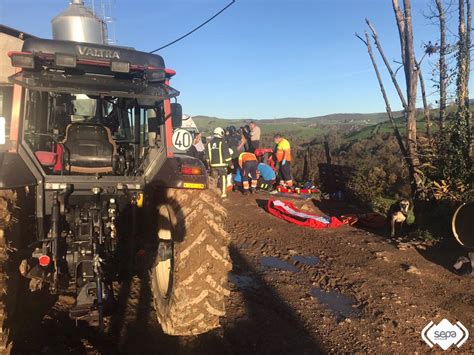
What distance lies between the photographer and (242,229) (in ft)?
28.4

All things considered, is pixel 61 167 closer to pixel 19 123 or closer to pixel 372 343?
pixel 19 123

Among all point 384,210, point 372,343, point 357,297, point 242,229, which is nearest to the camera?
point 372,343

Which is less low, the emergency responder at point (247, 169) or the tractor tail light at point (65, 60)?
the tractor tail light at point (65, 60)

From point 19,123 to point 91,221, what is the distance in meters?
1.06

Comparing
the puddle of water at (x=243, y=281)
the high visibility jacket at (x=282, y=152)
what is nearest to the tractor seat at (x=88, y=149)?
the puddle of water at (x=243, y=281)

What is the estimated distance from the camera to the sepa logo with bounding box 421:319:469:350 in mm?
3990

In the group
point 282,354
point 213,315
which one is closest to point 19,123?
point 213,315

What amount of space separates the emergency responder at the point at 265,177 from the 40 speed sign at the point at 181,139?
28.8 feet

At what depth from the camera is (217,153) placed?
40.5 feet

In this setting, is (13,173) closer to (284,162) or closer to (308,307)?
(308,307)

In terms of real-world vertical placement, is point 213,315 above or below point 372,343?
above

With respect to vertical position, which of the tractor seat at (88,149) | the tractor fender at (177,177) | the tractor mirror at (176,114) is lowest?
the tractor fender at (177,177)

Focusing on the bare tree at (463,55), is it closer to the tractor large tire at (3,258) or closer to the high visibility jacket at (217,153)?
the high visibility jacket at (217,153)

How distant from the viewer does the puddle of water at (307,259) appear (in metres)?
6.48
